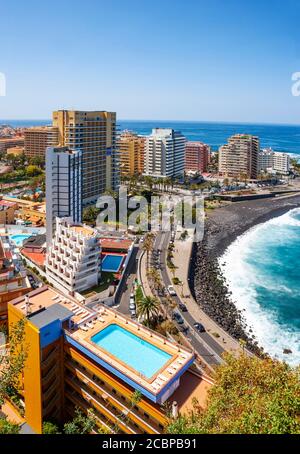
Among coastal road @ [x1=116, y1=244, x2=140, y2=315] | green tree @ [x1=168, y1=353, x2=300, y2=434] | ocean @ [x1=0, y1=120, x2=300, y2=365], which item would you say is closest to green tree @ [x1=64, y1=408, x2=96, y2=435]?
green tree @ [x1=168, y1=353, x2=300, y2=434]

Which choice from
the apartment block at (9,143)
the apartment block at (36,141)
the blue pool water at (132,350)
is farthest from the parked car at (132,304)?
the apartment block at (9,143)

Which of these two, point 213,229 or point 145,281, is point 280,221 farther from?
point 145,281

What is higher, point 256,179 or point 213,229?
point 256,179

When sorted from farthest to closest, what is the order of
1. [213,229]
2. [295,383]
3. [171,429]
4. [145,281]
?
[213,229]
[145,281]
[295,383]
[171,429]

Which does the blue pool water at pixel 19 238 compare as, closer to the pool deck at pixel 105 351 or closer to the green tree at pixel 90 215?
the green tree at pixel 90 215

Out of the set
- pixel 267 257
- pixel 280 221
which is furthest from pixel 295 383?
pixel 280 221

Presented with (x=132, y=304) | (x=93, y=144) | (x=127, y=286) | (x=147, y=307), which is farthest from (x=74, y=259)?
(x=93, y=144)
